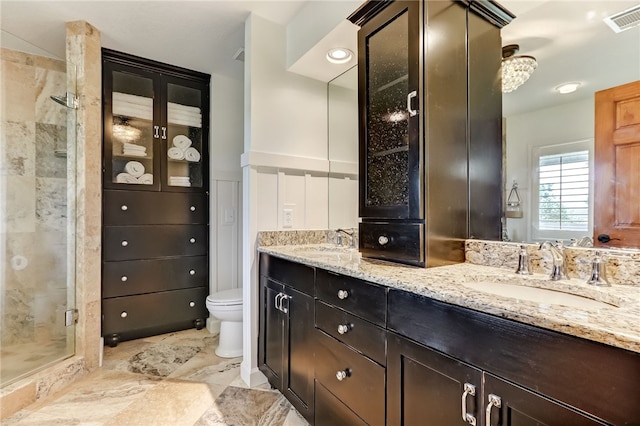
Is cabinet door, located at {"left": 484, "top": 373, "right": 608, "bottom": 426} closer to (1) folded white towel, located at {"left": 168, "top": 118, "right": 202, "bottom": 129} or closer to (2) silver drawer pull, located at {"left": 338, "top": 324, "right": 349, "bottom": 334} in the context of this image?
(2) silver drawer pull, located at {"left": 338, "top": 324, "right": 349, "bottom": 334}

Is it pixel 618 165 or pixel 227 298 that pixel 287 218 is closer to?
pixel 227 298

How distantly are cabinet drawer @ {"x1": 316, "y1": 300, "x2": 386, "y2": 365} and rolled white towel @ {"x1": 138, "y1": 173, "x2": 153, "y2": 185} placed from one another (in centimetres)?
204

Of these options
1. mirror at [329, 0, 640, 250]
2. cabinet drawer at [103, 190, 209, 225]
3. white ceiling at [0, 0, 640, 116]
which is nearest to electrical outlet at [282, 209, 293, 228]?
white ceiling at [0, 0, 640, 116]

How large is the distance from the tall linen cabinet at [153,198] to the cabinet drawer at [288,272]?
124 centimetres

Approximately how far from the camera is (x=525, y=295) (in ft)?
3.23

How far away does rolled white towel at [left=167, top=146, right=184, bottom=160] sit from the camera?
109 inches

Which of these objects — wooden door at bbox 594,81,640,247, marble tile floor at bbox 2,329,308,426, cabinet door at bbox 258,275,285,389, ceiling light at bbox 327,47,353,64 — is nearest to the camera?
wooden door at bbox 594,81,640,247

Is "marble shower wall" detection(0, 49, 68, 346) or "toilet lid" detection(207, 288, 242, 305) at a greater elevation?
"marble shower wall" detection(0, 49, 68, 346)

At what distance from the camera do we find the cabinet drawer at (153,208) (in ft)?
8.26

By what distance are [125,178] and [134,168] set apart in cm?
11

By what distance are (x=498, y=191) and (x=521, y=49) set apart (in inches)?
23.5

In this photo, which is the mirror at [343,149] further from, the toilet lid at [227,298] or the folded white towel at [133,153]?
the folded white towel at [133,153]

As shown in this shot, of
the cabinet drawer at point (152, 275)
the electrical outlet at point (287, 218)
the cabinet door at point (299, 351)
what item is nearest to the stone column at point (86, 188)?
the cabinet drawer at point (152, 275)

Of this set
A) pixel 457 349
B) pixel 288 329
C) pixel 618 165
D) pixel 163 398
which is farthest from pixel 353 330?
pixel 163 398
